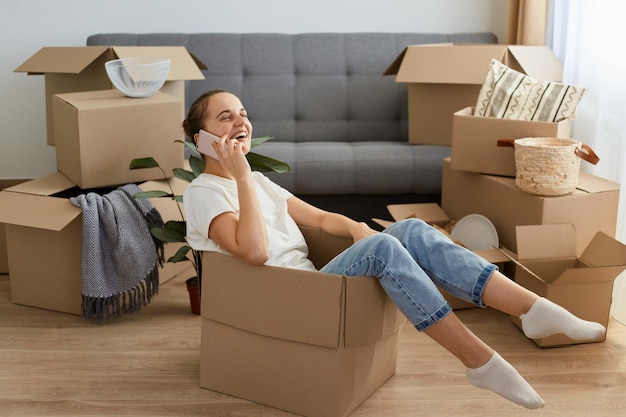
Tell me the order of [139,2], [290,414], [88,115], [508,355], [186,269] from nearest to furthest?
[290,414] → [508,355] → [88,115] → [186,269] → [139,2]

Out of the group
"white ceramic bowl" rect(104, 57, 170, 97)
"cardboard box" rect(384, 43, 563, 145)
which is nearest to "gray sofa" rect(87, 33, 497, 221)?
"cardboard box" rect(384, 43, 563, 145)

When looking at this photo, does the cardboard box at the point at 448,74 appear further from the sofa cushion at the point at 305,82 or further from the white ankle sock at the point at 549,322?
the white ankle sock at the point at 549,322

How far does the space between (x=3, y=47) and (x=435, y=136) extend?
2.10m

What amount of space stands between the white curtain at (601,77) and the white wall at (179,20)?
0.85 m

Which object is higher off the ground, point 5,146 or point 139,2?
point 139,2

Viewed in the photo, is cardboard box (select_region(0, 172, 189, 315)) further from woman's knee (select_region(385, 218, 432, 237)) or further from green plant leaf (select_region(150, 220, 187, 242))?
woman's knee (select_region(385, 218, 432, 237))

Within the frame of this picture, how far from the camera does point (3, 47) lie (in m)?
3.86

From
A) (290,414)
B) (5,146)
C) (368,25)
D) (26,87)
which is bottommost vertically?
(290,414)

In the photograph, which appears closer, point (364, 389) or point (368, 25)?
point (364, 389)

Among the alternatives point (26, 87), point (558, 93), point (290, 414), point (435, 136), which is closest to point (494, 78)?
A: point (558, 93)

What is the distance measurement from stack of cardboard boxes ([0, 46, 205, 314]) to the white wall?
1.11 meters

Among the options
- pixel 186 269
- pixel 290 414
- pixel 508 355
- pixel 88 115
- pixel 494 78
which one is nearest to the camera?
pixel 290 414

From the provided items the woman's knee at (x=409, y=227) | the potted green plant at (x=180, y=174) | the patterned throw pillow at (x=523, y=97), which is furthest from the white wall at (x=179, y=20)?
the woman's knee at (x=409, y=227)

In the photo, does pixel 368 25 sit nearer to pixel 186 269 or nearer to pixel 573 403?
pixel 186 269
